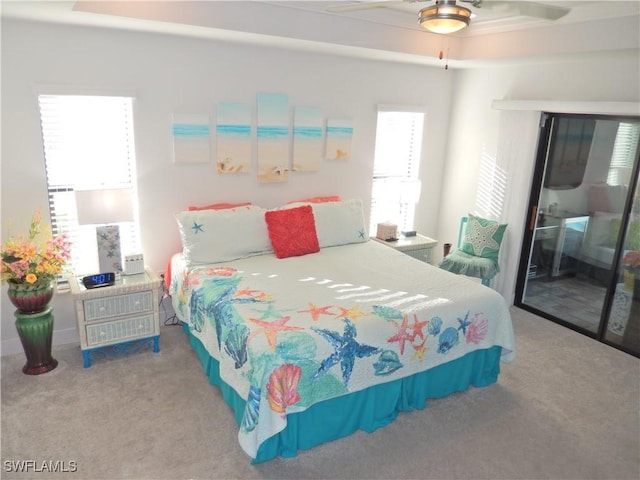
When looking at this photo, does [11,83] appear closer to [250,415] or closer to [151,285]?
[151,285]

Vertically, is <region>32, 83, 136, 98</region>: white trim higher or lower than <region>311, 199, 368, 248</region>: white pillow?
higher

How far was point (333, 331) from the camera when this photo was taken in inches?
106

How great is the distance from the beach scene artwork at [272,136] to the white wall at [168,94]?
0.30ft

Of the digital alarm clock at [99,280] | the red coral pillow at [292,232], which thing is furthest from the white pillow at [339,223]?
the digital alarm clock at [99,280]

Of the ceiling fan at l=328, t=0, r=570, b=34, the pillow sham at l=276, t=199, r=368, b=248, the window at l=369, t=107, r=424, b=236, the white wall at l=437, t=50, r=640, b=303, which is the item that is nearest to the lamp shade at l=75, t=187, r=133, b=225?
the pillow sham at l=276, t=199, r=368, b=248

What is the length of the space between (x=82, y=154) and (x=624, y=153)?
4.42 meters

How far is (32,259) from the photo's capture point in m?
3.17

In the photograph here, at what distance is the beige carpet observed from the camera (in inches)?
102

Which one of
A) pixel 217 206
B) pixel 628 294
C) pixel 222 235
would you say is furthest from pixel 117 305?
pixel 628 294

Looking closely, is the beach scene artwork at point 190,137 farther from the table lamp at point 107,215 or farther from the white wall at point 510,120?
the white wall at point 510,120

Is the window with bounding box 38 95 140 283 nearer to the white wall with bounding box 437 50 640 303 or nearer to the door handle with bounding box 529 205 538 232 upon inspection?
the white wall with bounding box 437 50 640 303

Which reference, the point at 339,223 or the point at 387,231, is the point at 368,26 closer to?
the point at 339,223

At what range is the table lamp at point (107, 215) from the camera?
340 cm

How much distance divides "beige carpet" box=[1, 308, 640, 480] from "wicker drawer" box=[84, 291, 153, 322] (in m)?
0.39
